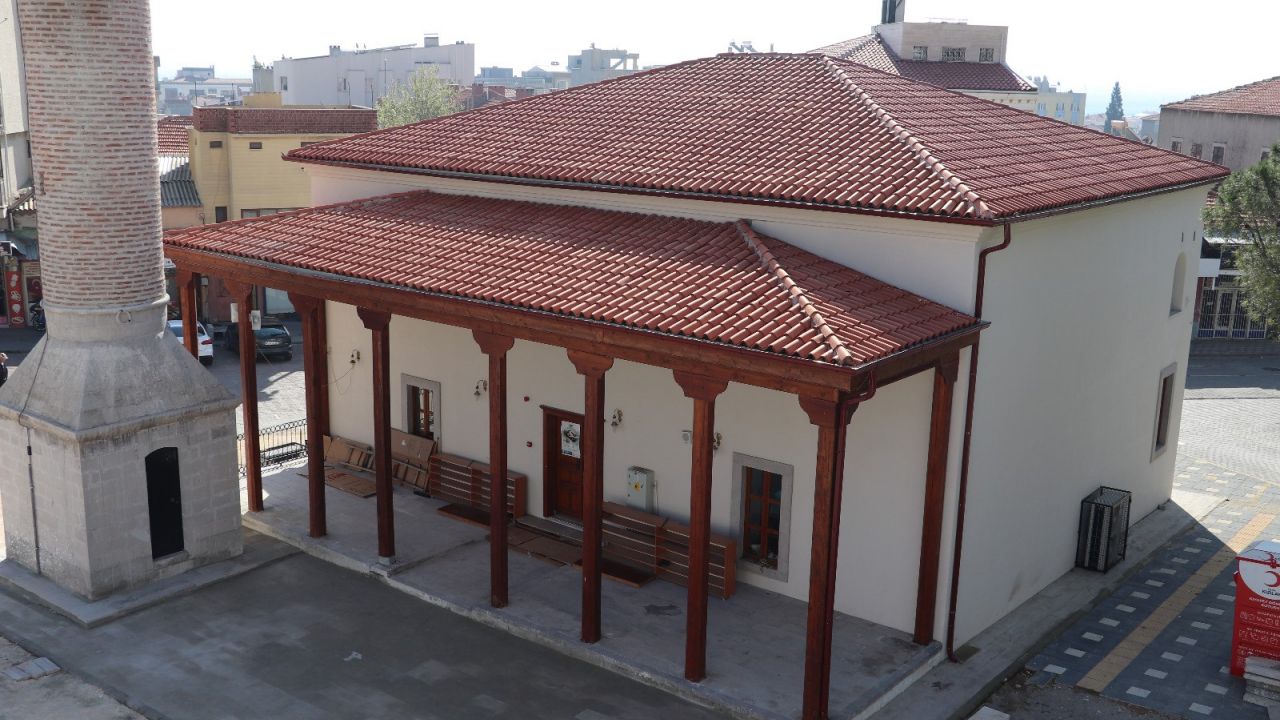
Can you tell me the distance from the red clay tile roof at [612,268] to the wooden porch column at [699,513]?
1.96 feet

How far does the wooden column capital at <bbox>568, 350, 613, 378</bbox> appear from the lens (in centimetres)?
1200

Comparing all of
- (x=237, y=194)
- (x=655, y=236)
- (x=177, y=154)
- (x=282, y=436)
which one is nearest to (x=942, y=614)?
(x=655, y=236)

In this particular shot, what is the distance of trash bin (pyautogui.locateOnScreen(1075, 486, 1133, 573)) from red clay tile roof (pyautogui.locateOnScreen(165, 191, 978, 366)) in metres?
4.88

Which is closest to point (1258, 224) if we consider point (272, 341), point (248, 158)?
point (272, 341)

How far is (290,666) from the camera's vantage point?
12516 mm

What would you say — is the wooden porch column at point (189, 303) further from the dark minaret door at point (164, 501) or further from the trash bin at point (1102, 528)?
the trash bin at point (1102, 528)

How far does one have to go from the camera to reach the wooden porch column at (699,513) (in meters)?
11.3

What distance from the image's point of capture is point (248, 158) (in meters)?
33.3

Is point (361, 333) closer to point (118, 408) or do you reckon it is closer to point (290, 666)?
point (118, 408)

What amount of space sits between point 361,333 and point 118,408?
5.16m

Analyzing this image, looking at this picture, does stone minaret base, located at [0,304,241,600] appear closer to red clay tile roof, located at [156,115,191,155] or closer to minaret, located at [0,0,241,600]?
minaret, located at [0,0,241,600]

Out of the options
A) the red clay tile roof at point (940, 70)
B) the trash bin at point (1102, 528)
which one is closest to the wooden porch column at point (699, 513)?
the trash bin at point (1102, 528)

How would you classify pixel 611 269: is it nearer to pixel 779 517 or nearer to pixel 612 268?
pixel 612 268

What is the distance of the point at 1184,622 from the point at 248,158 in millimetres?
27530
